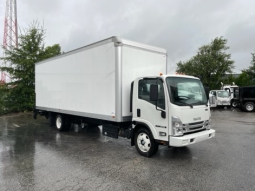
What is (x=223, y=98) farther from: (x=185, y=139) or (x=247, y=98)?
(x=185, y=139)

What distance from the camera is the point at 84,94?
6926 mm

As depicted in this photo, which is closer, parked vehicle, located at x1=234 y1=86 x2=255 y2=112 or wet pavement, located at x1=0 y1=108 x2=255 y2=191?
wet pavement, located at x1=0 y1=108 x2=255 y2=191

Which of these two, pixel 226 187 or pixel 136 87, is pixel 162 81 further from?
pixel 226 187

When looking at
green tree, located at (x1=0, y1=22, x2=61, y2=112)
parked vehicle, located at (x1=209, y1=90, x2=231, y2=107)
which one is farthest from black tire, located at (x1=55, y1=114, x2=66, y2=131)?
parked vehicle, located at (x1=209, y1=90, x2=231, y2=107)

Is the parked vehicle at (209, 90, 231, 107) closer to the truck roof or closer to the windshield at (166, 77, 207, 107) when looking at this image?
the truck roof

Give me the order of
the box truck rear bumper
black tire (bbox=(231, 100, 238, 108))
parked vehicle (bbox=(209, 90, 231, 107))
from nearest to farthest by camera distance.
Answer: the box truck rear bumper → parked vehicle (bbox=(209, 90, 231, 107)) → black tire (bbox=(231, 100, 238, 108))

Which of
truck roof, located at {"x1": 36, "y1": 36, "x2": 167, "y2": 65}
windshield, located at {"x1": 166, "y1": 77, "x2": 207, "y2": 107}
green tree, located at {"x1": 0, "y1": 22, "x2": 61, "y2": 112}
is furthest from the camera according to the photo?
green tree, located at {"x1": 0, "y1": 22, "x2": 61, "y2": 112}

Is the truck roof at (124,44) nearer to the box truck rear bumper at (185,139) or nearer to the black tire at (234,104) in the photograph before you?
the box truck rear bumper at (185,139)

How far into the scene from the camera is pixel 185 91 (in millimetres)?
5230

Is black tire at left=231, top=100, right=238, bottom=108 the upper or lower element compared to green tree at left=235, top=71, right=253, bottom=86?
lower

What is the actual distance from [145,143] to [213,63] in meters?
21.9

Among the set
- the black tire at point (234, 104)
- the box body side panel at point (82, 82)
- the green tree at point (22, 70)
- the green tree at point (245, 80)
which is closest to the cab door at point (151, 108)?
the box body side panel at point (82, 82)

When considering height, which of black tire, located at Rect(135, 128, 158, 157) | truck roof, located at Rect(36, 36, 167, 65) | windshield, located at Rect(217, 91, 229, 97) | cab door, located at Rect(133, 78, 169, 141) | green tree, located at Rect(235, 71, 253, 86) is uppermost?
green tree, located at Rect(235, 71, 253, 86)

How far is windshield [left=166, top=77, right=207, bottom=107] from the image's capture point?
16.3 feet
